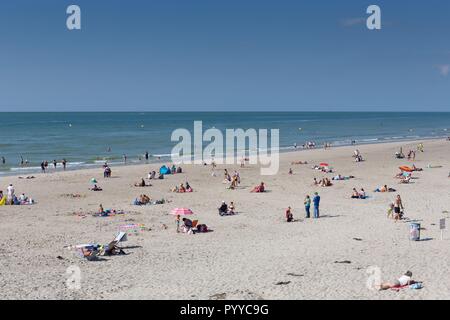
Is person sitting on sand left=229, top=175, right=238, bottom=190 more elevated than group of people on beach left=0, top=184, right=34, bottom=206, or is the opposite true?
person sitting on sand left=229, top=175, right=238, bottom=190

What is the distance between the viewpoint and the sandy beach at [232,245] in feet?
42.3

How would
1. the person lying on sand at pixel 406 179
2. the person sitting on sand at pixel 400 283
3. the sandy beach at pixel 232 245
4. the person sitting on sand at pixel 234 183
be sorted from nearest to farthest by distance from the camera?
1. the person sitting on sand at pixel 400 283
2. the sandy beach at pixel 232 245
3. the person sitting on sand at pixel 234 183
4. the person lying on sand at pixel 406 179

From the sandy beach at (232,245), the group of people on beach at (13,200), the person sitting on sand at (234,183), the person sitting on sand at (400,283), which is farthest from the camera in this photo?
the person sitting on sand at (234,183)

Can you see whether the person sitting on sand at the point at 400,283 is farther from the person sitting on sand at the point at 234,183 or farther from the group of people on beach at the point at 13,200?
the group of people on beach at the point at 13,200

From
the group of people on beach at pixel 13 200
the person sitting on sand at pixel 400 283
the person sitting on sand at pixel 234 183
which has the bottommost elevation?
the person sitting on sand at pixel 400 283

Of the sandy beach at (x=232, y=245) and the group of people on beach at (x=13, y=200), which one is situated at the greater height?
the group of people on beach at (x=13, y=200)

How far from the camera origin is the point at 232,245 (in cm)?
1733

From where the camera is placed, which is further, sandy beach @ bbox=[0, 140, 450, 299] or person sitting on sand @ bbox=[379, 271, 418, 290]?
sandy beach @ bbox=[0, 140, 450, 299]

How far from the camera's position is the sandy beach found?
42.3 feet

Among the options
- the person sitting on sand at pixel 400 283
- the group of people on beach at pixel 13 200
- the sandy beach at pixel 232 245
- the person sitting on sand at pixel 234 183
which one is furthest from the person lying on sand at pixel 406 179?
the group of people on beach at pixel 13 200

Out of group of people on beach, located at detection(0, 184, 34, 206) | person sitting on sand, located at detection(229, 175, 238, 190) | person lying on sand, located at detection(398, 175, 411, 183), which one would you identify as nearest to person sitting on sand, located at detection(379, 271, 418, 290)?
person sitting on sand, located at detection(229, 175, 238, 190)

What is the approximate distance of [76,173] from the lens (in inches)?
1517

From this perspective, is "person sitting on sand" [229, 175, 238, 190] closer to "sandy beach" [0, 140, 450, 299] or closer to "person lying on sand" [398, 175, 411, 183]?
"sandy beach" [0, 140, 450, 299]
